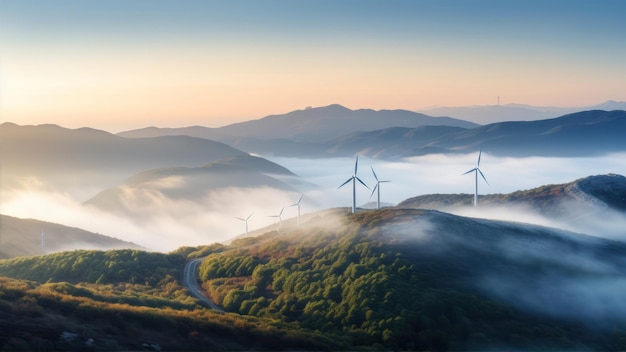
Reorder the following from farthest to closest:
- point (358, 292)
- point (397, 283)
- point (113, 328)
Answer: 1. point (397, 283)
2. point (358, 292)
3. point (113, 328)

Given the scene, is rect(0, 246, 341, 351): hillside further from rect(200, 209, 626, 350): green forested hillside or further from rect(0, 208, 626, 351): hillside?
rect(200, 209, 626, 350): green forested hillside

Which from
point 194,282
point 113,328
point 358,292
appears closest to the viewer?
point 113,328

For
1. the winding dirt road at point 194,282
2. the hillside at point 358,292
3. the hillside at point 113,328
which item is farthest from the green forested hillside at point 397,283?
the hillside at point 113,328

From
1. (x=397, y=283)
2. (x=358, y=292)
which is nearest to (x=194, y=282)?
(x=358, y=292)

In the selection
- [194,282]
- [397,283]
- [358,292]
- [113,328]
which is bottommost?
[194,282]

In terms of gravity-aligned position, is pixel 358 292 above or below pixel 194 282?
above

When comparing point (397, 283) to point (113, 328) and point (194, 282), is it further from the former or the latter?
point (113, 328)

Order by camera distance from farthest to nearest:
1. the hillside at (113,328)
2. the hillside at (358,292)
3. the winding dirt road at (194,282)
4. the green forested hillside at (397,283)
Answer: the winding dirt road at (194,282) → the green forested hillside at (397,283) → the hillside at (358,292) → the hillside at (113,328)

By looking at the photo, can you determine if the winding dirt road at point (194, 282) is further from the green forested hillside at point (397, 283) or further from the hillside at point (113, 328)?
the hillside at point (113, 328)

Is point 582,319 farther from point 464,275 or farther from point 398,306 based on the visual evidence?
point 398,306
